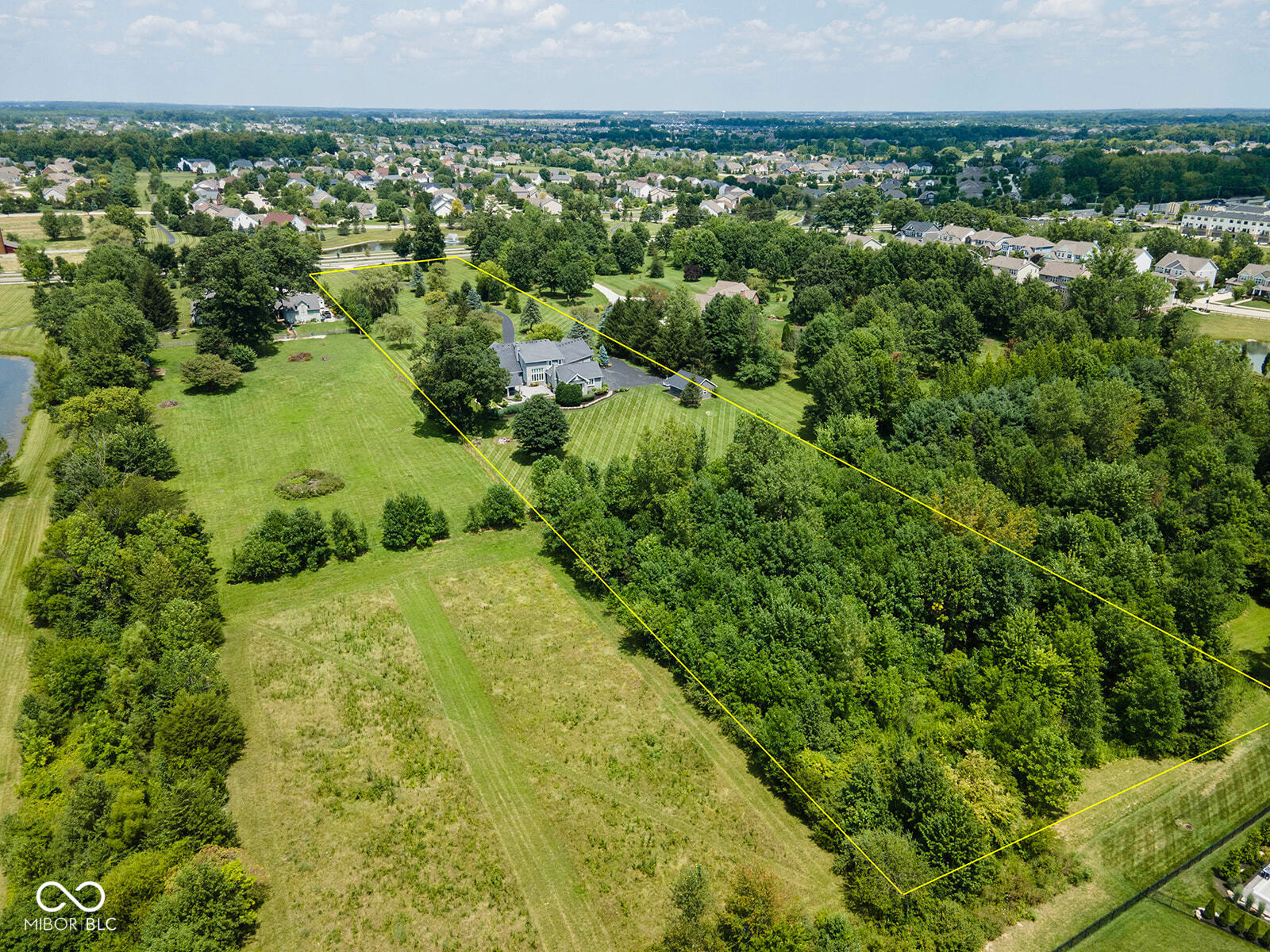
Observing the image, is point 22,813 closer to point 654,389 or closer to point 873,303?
point 654,389

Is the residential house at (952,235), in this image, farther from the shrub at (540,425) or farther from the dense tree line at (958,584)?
the shrub at (540,425)

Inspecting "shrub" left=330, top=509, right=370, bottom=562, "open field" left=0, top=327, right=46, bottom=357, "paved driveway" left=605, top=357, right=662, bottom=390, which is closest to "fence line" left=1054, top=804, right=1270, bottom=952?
"shrub" left=330, top=509, right=370, bottom=562

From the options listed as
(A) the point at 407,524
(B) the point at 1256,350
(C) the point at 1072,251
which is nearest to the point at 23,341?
(A) the point at 407,524

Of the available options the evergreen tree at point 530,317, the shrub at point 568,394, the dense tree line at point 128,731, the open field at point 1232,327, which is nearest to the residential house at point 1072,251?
the open field at point 1232,327

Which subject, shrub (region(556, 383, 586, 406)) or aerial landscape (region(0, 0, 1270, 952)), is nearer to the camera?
aerial landscape (region(0, 0, 1270, 952))

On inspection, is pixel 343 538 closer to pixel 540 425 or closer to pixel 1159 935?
pixel 540 425

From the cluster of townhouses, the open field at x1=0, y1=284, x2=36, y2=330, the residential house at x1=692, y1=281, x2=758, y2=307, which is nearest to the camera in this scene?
the open field at x1=0, y1=284, x2=36, y2=330

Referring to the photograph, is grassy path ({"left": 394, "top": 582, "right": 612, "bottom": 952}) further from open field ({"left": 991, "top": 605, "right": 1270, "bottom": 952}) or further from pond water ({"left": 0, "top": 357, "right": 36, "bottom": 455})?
pond water ({"left": 0, "top": 357, "right": 36, "bottom": 455})
